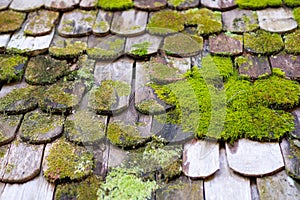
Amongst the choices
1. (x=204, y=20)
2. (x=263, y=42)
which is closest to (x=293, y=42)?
(x=263, y=42)

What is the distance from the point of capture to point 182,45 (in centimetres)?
162

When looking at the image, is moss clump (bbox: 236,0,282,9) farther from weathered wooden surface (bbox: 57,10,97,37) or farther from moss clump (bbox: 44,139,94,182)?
moss clump (bbox: 44,139,94,182)

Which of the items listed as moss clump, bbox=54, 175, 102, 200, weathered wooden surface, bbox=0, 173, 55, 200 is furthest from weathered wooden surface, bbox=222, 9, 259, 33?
weathered wooden surface, bbox=0, 173, 55, 200

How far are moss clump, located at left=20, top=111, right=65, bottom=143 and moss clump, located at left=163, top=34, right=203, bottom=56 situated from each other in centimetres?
58

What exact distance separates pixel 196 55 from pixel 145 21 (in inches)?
13.4

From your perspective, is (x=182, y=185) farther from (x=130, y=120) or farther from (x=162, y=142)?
(x=130, y=120)

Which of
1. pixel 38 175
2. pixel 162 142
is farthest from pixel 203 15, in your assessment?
pixel 38 175

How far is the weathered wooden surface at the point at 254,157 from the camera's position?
1192 mm

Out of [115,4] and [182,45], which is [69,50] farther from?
[182,45]

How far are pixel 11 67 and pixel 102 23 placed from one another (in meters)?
0.48

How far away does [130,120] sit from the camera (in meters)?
1.38

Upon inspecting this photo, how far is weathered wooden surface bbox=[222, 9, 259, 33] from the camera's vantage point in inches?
66.3

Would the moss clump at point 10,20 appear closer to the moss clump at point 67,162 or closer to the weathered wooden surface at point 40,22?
the weathered wooden surface at point 40,22

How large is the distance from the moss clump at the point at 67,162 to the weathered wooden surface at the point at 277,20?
1030 mm
